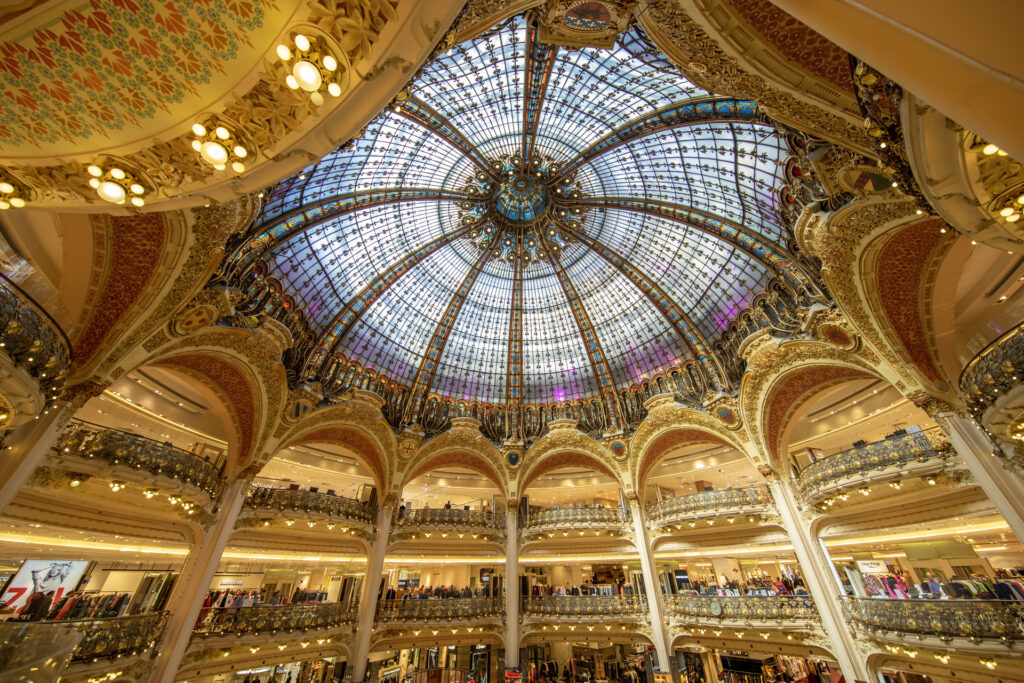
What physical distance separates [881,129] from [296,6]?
27.1ft

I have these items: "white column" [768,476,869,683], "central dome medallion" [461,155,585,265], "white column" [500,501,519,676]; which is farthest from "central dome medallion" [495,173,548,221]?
"white column" [768,476,869,683]

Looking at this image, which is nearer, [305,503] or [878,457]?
[878,457]

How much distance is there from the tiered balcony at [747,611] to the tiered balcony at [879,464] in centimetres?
494

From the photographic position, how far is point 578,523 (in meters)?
25.8

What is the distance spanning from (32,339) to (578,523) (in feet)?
82.5

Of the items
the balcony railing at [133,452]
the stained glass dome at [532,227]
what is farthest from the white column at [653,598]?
the balcony railing at [133,452]

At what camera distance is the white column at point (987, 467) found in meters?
12.2

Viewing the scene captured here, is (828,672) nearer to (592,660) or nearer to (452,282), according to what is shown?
(592,660)

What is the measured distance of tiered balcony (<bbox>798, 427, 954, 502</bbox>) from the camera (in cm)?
1502

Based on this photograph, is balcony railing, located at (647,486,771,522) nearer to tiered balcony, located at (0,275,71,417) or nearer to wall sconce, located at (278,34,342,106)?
wall sconce, located at (278,34,342,106)

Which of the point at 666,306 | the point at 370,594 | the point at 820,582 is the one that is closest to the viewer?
the point at 820,582

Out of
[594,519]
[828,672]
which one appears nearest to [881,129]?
[594,519]

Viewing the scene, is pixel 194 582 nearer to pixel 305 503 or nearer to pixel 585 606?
pixel 305 503

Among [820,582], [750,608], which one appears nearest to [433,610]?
[750,608]
